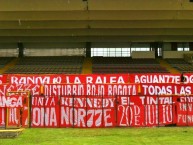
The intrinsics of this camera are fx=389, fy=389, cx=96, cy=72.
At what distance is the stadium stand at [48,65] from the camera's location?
1468 inches

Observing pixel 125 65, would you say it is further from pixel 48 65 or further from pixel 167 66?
pixel 48 65

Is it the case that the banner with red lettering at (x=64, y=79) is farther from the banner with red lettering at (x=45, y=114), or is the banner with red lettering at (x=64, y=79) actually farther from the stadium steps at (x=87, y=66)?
the stadium steps at (x=87, y=66)

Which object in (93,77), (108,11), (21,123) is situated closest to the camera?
(21,123)

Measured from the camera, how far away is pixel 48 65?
39844mm

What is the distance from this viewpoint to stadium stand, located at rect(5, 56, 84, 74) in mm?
37281

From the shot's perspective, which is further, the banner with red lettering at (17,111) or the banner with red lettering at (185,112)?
the banner with red lettering at (185,112)

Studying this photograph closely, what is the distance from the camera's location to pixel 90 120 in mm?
19547

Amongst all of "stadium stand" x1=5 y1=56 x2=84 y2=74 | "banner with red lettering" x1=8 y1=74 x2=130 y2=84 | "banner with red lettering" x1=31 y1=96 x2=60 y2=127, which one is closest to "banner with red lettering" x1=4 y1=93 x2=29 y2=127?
"banner with red lettering" x1=31 y1=96 x2=60 y2=127

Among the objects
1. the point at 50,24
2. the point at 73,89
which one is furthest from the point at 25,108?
the point at 50,24

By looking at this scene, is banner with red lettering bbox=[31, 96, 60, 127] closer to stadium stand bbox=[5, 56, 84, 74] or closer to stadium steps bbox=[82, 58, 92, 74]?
stadium stand bbox=[5, 56, 84, 74]

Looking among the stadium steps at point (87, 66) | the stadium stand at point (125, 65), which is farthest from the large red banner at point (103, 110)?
the stadium steps at point (87, 66)

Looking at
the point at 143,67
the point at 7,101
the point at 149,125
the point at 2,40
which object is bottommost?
the point at 149,125

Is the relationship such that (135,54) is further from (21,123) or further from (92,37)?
(21,123)

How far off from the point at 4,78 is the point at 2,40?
18065 millimetres
